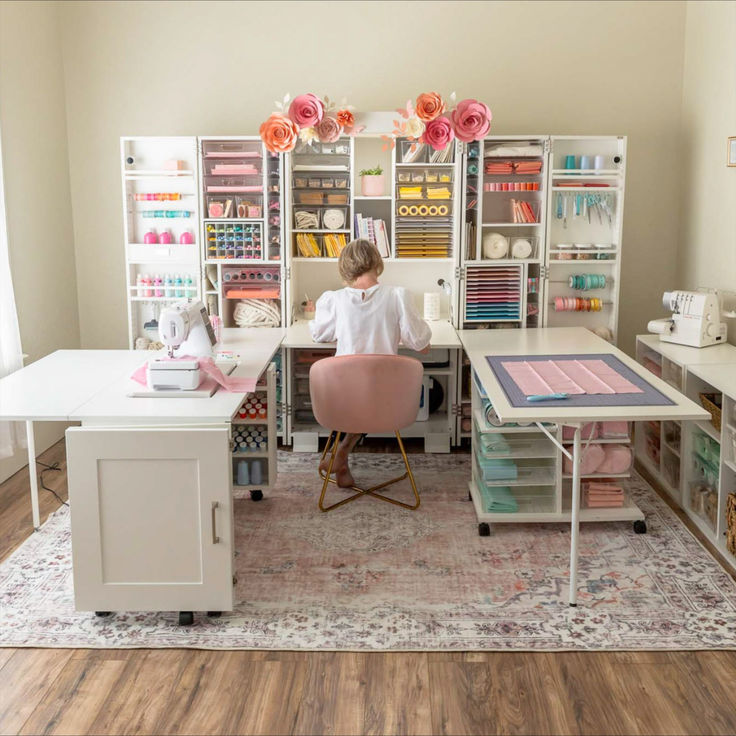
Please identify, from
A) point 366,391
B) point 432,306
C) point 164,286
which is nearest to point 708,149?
point 432,306

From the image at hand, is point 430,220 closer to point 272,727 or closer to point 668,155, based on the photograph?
point 668,155

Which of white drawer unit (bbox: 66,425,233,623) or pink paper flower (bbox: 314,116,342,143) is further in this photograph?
pink paper flower (bbox: 314,116,342,143)

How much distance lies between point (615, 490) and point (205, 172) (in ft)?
9.60

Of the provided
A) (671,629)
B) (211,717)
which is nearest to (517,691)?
(671,629)

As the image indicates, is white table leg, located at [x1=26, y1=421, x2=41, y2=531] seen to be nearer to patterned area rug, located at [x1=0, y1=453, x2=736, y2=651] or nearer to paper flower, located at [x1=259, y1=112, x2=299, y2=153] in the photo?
patterned area rug, located at [x1=0, y1=453, x2=736, y2=651]

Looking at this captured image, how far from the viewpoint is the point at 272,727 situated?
272 centimetres

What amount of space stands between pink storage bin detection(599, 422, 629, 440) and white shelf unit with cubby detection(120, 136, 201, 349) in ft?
8.37

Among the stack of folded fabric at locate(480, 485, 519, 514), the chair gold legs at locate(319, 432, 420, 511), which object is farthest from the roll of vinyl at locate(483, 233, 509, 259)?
the stack of folded fabric at locate(480, 485, 519, 514)

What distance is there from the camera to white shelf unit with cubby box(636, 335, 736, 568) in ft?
12.7

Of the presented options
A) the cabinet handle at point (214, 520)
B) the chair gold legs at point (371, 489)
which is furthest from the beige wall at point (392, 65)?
the cabinet handle at point (214, 520)

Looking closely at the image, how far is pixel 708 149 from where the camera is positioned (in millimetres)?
5176

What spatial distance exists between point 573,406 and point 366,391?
1040mm

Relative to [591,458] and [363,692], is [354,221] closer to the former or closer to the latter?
[591,458]

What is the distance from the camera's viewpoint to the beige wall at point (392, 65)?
18.1ft
